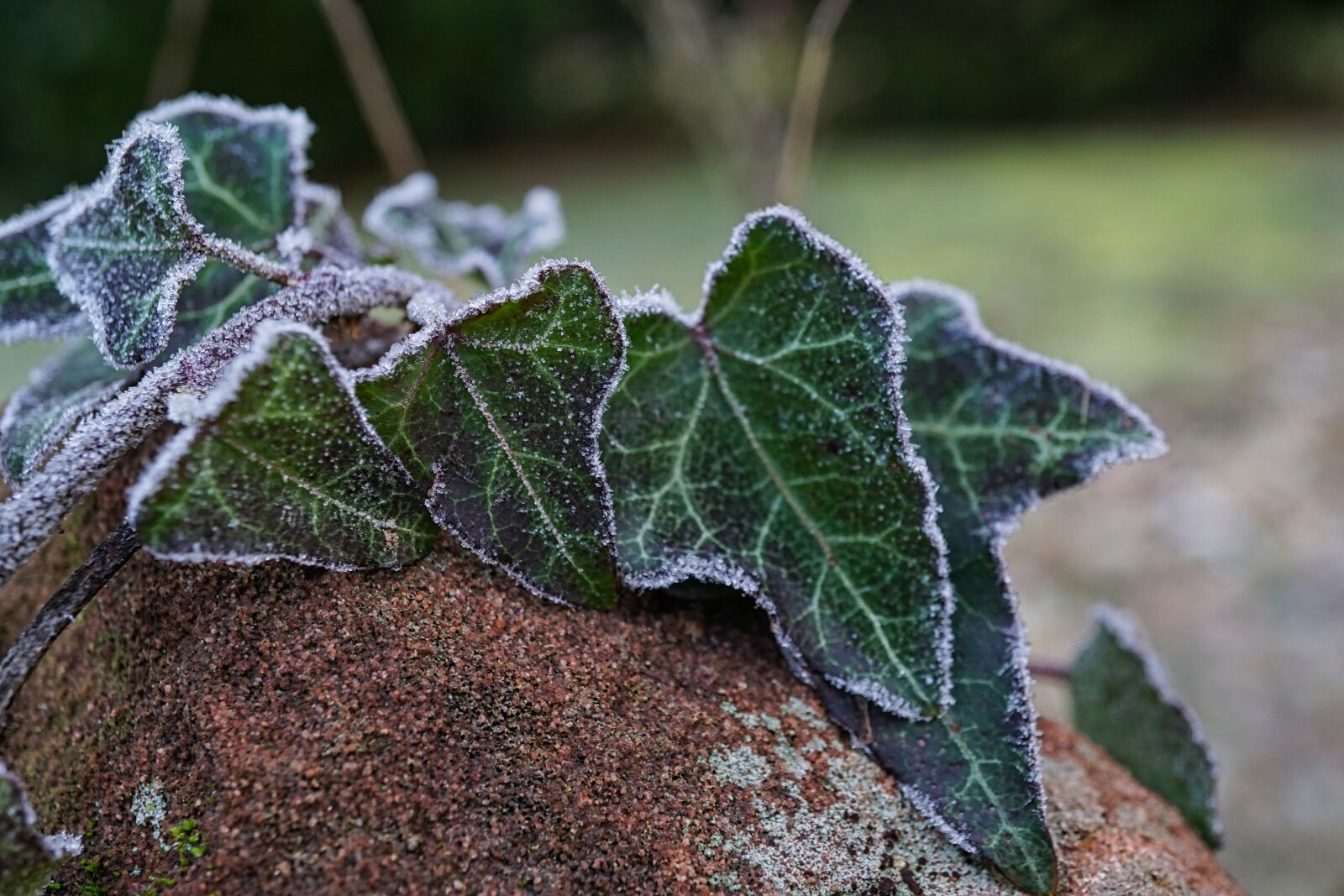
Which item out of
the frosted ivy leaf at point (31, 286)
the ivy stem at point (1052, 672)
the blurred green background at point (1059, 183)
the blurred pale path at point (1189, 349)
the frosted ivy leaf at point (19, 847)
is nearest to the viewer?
the frosted ivy leaf at point (19, 847)

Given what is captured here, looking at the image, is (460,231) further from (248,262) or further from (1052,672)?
(1052,672)

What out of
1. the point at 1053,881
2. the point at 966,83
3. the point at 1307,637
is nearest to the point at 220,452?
the point at 1053,881

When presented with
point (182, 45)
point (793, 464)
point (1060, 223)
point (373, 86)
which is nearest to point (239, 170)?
point (793, 464)

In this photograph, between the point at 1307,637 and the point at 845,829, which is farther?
the point at 1307,637

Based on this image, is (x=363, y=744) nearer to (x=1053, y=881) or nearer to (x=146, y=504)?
(x=146, y=504)

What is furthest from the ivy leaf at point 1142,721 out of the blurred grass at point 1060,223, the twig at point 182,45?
the twig at point 182,45

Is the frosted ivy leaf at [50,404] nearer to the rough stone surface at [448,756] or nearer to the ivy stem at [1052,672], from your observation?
the rough stone surface at [448,756]
